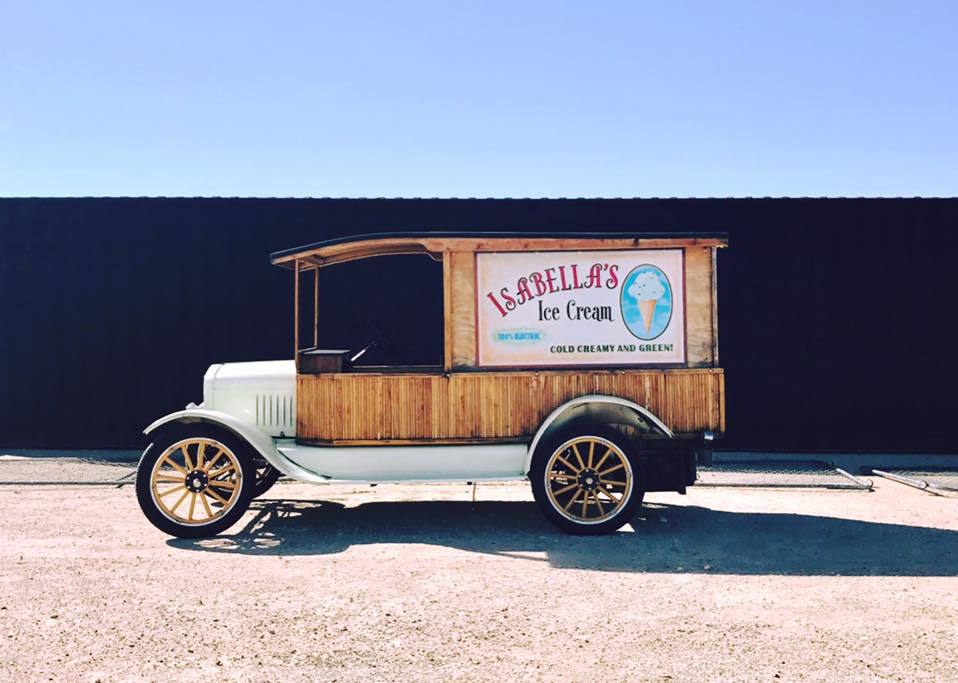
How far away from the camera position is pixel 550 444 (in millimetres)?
6422

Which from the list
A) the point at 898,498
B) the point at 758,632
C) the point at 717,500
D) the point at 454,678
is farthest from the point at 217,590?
the point at 898,498

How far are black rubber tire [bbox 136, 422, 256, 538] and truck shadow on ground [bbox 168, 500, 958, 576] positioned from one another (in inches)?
4.8

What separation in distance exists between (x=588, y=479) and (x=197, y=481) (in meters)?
3.00

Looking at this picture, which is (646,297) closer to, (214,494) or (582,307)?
(582,307)

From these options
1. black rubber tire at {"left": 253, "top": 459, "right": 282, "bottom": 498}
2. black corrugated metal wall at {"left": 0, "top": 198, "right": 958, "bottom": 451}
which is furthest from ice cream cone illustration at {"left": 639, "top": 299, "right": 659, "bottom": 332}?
black corrugated metal wall at {"left": 0, "top": 198, "right": 958, "bottom": 451}

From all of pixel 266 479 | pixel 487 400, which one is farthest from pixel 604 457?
pixel 266 479

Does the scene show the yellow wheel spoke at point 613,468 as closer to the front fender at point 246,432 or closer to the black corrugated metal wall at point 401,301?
the front fender at point 246,432

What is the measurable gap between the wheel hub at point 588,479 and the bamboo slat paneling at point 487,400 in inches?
21.9

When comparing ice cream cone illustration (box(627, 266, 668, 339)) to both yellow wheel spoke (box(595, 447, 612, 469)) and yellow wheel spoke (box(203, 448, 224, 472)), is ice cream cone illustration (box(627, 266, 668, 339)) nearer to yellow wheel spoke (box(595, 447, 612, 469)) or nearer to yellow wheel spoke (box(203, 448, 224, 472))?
yellow wheel spoke (box(595, 447, 612, 469))

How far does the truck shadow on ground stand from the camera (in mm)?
5520

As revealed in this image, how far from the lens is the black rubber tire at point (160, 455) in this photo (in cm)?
627

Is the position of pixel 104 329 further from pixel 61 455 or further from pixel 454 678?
pixel 454 678

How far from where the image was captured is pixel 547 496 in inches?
251

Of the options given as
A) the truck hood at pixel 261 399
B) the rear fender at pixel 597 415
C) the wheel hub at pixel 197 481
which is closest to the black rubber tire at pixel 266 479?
the truck hood at pixel 261 399
